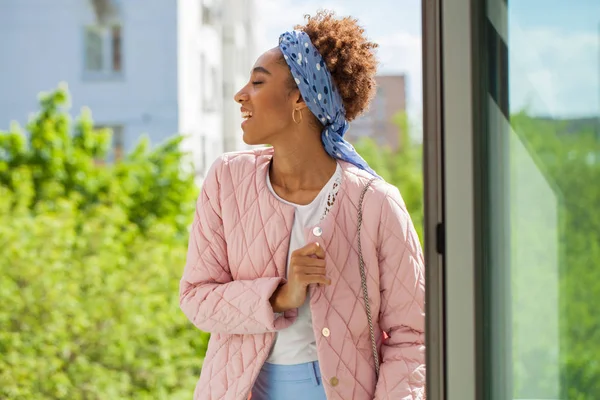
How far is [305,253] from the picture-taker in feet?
4.66

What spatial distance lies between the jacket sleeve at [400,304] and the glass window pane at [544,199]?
367mm

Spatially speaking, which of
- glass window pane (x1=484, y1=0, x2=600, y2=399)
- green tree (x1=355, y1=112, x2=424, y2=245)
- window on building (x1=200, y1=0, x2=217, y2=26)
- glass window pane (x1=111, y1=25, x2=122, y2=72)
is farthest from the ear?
green tree (x1=355, y1=112, x2=424, y2=245)

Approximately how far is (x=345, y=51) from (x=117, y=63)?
13346 mm

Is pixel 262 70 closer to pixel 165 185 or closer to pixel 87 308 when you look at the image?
pixel 87 308

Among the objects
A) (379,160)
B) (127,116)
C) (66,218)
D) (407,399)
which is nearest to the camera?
(407,399)

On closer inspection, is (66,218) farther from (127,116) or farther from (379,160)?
(379,160)

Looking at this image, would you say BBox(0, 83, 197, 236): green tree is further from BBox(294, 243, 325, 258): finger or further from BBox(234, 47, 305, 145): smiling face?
BBox(294, 243, 325, 258): finger

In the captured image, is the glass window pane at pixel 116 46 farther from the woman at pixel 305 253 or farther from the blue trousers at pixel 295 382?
the blue trousers at pixel 295 382

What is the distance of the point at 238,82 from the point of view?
58.1 ft

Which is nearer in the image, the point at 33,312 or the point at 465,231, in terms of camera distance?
the point at 465,231

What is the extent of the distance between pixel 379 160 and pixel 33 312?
22.1 meters

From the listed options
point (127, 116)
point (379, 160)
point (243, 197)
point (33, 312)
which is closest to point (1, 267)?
point (33, 312)

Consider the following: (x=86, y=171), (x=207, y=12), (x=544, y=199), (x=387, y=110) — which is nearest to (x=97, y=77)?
(x=207, y=12)

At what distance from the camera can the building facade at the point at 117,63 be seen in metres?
14.3
